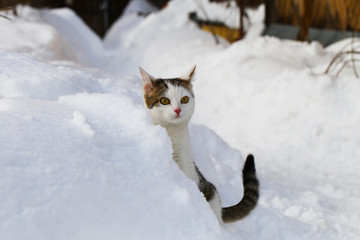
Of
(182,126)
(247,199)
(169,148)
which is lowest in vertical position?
(247,199)

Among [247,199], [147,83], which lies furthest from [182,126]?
[247,199]

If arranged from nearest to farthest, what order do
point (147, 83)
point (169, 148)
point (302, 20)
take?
1. point (169, 148)
2. point (147, 83)
3. point (302, 20)

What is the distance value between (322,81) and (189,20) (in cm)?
596

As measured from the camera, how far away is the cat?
197 cm

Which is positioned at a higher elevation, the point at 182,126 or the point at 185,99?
the point at 185,99

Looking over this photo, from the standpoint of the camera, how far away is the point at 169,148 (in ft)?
5.64

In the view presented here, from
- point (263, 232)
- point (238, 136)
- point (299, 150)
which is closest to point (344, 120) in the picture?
point (299, 150)

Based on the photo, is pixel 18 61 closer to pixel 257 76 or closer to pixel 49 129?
pixel 49 129

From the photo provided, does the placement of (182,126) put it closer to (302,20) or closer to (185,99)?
(185,99)

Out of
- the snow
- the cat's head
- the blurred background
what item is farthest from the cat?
the blurred background

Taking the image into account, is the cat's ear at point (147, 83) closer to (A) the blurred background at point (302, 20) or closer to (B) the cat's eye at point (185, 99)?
(B) the cat's eye at point (185, 99)

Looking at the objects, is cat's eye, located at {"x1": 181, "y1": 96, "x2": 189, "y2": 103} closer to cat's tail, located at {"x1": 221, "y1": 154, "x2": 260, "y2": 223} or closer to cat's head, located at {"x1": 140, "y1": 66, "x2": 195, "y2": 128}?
cat's head, located at {"x1": 140, "y1": 66, "x2": 195, "y2": 128}

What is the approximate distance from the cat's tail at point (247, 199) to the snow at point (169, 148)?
0.09 m

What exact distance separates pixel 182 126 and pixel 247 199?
55 centimetres
